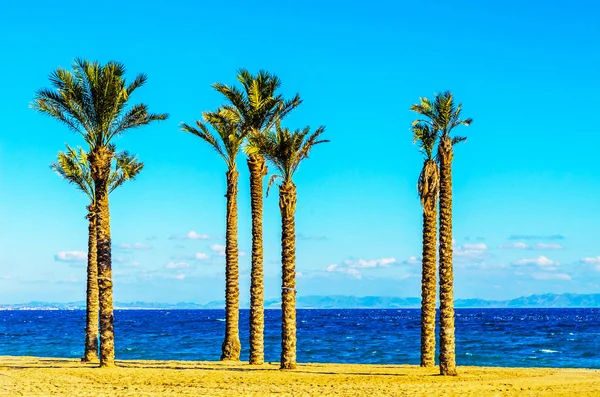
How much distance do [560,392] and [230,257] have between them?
1481 centimetres

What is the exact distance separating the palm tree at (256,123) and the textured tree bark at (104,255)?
4.93 meters

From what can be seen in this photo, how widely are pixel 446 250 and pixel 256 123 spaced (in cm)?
876

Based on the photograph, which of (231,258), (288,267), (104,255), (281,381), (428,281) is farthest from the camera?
(231,258)

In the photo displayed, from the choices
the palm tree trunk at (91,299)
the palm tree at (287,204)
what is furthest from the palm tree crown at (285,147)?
the palm tree trunk at (91,299)

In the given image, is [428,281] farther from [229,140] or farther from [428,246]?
[229,140]

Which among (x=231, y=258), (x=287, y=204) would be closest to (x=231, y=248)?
(x=231, y=258)

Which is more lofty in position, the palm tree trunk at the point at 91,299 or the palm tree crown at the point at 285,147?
the palm tree crown at the point at 285,147

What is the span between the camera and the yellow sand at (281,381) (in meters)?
22.4

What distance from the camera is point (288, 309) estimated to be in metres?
28.1

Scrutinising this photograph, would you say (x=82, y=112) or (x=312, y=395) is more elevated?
(x=82, y=112)

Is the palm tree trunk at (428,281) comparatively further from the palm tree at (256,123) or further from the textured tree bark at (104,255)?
the textured tree bark at (104,255)

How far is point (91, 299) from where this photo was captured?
34125 mm

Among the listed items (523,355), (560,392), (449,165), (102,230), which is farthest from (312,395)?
(523,355)

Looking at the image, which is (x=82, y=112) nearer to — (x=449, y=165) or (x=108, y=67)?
(x=108, y=67)
